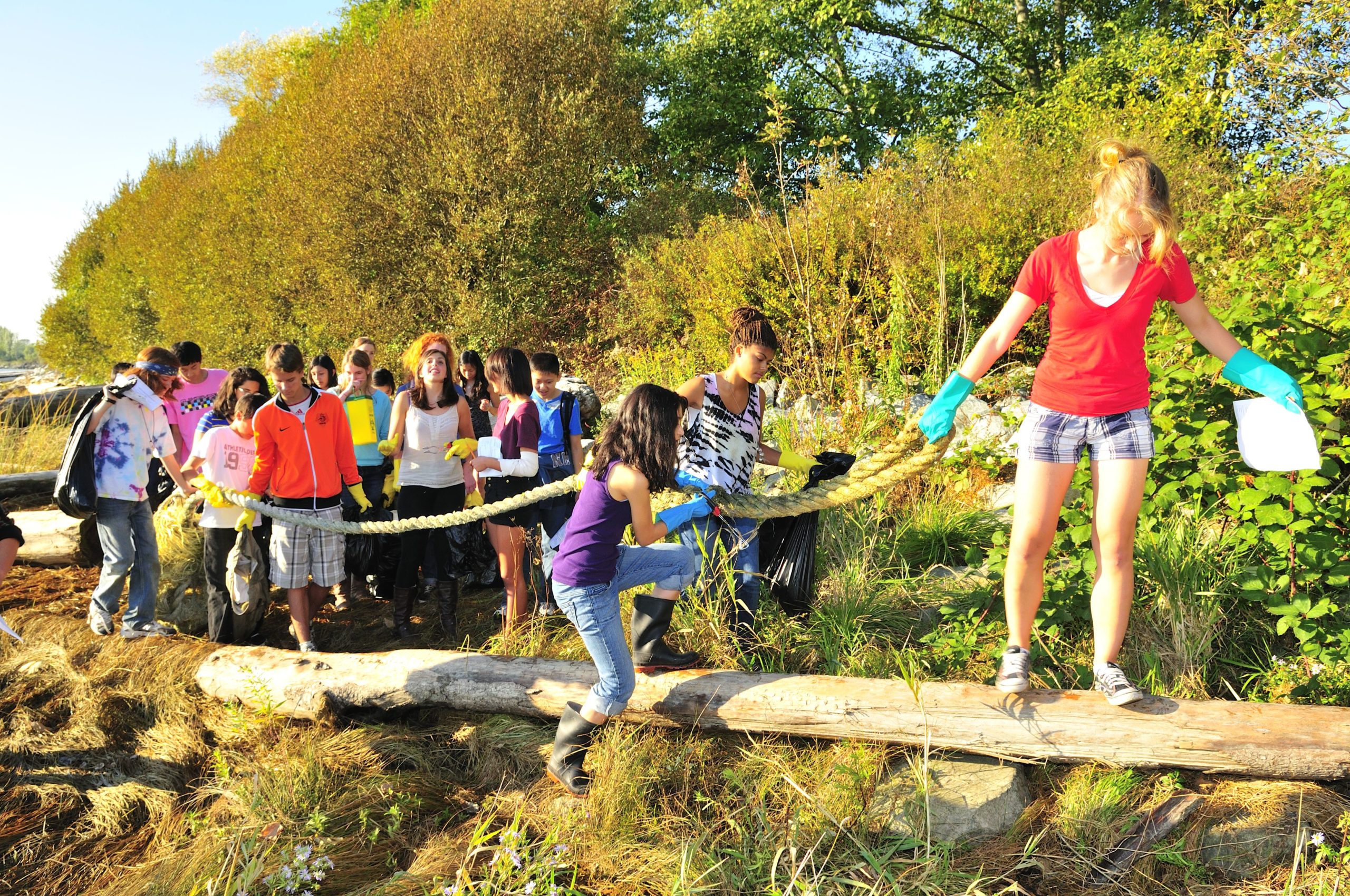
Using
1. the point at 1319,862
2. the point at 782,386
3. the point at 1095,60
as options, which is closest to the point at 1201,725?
the point at 1319,862

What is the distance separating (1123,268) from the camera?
2.55 meters

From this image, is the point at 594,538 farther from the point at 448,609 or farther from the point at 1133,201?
the point at 448,609

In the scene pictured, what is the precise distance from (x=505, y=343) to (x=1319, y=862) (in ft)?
33.7

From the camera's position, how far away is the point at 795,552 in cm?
374

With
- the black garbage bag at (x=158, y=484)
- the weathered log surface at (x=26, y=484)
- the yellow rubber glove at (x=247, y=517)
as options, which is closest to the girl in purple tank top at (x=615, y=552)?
the yellow rubber glove at (x=247, y=517)

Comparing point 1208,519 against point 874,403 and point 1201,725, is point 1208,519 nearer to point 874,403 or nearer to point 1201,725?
point 1201,725

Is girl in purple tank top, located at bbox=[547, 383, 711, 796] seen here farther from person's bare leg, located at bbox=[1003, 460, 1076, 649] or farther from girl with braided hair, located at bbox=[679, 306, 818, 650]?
person's bare leg, located at bbox=[1003, 460, 1076, 649]


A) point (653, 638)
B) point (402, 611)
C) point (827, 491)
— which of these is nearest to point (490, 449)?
point (402, 611)

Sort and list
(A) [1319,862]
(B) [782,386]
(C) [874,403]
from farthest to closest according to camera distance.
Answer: (B) [782,386] < (C) [874,403] < (A) [1319,862]

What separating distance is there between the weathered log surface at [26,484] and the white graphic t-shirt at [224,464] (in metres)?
3.86

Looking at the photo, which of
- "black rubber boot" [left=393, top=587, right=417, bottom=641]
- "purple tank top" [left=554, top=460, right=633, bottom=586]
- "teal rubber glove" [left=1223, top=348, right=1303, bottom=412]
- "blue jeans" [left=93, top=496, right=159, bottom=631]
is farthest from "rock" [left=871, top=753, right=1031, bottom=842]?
"blue jeans" [left=93, top=496, right=159, bottom=631]

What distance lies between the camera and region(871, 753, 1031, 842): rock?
2.82 m

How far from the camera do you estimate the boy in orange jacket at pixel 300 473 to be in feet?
14.3

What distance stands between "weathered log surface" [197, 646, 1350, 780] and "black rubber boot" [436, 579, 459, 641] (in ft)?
3.13
